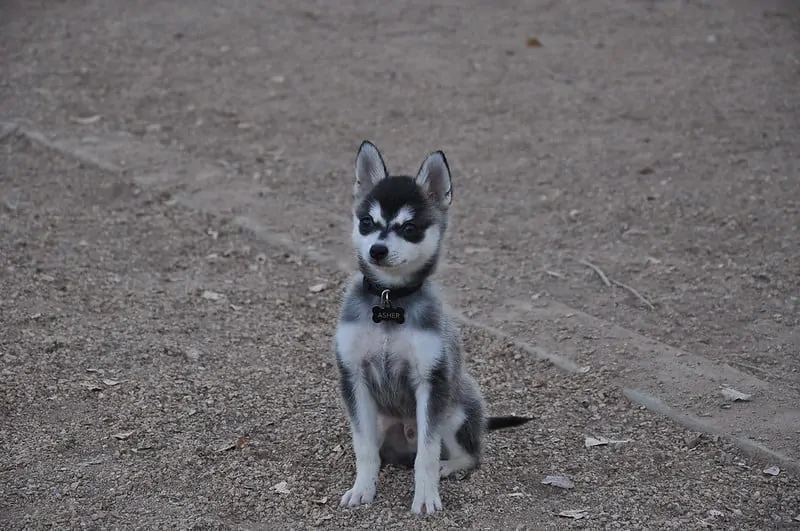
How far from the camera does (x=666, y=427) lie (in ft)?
17.8

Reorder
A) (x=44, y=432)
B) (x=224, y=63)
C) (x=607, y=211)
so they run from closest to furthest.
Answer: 1. (x=44, y=432)
2. (x=607, y=211)
3. (x=224, y=63)

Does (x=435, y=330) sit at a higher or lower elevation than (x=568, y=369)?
higher

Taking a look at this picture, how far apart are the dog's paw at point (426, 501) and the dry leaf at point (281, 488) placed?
601 millimetres

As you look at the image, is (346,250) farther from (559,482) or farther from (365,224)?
(559,482)

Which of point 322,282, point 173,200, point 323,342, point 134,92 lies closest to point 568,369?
point 323,342

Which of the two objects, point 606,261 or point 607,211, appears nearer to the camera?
point 606,261

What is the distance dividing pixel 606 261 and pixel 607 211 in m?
0.92

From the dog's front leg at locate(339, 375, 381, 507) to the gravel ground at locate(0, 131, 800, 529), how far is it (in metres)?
0.08

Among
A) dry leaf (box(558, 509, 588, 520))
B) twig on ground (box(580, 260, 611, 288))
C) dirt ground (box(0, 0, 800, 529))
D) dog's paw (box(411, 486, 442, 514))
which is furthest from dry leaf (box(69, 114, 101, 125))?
dry leaf (box(558, 509, 588, 520))

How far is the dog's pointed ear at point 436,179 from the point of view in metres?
4.85

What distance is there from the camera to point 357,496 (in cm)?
471

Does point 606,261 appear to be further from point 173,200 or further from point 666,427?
point 173,200

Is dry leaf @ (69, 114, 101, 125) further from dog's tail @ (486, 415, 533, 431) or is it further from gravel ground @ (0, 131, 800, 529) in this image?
dog's tail @ (486, 415, 533, 431)

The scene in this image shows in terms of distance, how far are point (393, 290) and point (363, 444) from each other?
0.71m
